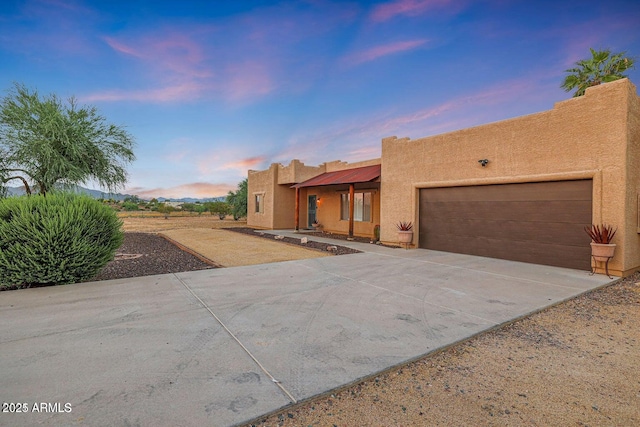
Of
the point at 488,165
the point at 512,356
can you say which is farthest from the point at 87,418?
the point at 488,165

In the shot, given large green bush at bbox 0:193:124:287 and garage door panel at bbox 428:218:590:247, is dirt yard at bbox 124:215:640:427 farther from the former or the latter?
large green bush at bbox 0:193:124:287

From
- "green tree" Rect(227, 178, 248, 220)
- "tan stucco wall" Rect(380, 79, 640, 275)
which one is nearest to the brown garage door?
"tan stucco wall" Rect(380, 79, 640, 275)

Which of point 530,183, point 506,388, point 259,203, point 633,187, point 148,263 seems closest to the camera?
point 506,388

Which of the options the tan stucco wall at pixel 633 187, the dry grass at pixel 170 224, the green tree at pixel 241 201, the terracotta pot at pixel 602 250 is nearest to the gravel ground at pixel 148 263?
the dry grass at pixel 170 224

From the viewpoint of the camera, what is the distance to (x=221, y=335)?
347 centimetres

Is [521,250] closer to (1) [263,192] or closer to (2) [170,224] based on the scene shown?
(1) [263,192]

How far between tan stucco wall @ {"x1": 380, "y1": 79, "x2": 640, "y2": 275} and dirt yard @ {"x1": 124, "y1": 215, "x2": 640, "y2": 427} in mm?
4764

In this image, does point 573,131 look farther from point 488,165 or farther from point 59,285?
point 59,285

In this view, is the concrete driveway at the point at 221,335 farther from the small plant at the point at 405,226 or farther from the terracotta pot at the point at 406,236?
the small plant at the point at 405,226

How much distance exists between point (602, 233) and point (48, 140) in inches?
663

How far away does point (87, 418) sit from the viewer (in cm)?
202

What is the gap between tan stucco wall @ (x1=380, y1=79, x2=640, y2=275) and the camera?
22.3 feet

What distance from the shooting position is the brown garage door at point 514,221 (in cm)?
760

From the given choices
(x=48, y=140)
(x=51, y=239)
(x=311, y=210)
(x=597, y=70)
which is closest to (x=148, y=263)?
(x=51, y=239)
